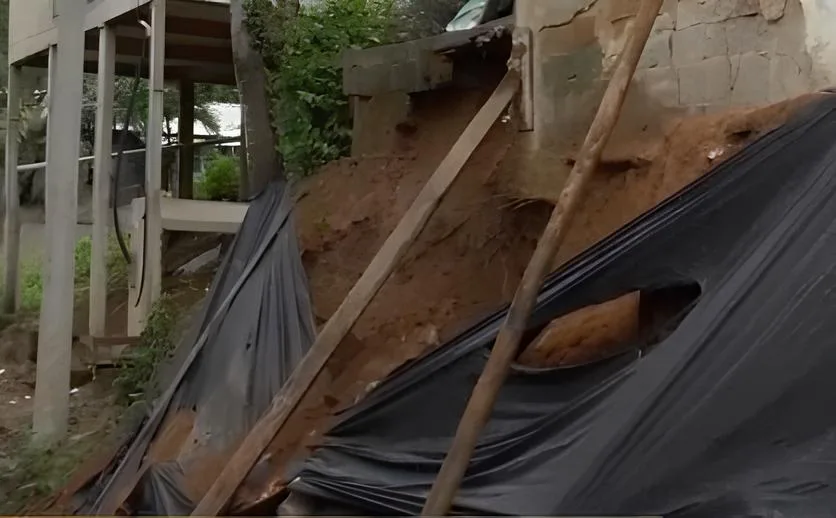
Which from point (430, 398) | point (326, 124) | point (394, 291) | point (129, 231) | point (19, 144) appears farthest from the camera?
point (19, 144)

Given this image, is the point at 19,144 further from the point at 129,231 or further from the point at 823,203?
the point at 823,203

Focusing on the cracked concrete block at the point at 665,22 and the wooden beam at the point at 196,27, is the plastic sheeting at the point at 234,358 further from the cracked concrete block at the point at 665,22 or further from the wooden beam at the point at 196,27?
the wooden beam at the point at 196,27

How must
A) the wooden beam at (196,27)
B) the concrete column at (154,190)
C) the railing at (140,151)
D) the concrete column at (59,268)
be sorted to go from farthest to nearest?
the railing at (140,151), the wooden beam at (196,27), the concrete column at (154,190), the concrete column at (59,268)

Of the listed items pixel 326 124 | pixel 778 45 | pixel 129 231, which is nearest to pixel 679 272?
pixel 778 45

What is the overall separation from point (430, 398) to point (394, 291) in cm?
112

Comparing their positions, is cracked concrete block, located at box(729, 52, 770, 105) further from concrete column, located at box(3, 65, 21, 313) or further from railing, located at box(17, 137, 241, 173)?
concrete column, located at box(3, 65, 21, 313)

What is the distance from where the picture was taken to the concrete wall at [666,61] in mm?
2238

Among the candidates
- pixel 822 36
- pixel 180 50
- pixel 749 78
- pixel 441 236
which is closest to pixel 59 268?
pixel 441 236

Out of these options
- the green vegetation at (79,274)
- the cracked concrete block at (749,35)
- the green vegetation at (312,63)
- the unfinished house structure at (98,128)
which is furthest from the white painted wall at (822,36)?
the green vegetation at (79,274)

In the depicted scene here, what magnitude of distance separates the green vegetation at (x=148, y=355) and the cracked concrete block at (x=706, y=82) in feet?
10.1

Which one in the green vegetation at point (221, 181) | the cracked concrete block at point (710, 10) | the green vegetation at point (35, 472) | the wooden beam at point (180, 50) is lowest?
the green vegetation at point (35, 472)

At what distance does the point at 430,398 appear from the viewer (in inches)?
99.2

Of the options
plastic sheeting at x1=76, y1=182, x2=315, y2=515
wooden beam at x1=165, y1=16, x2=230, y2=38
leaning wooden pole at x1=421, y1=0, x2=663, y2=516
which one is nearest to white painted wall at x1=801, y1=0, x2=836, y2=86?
leaning wooden pole at x1=421, y1=0, x2=663, y2=516

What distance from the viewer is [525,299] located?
2094 mm
